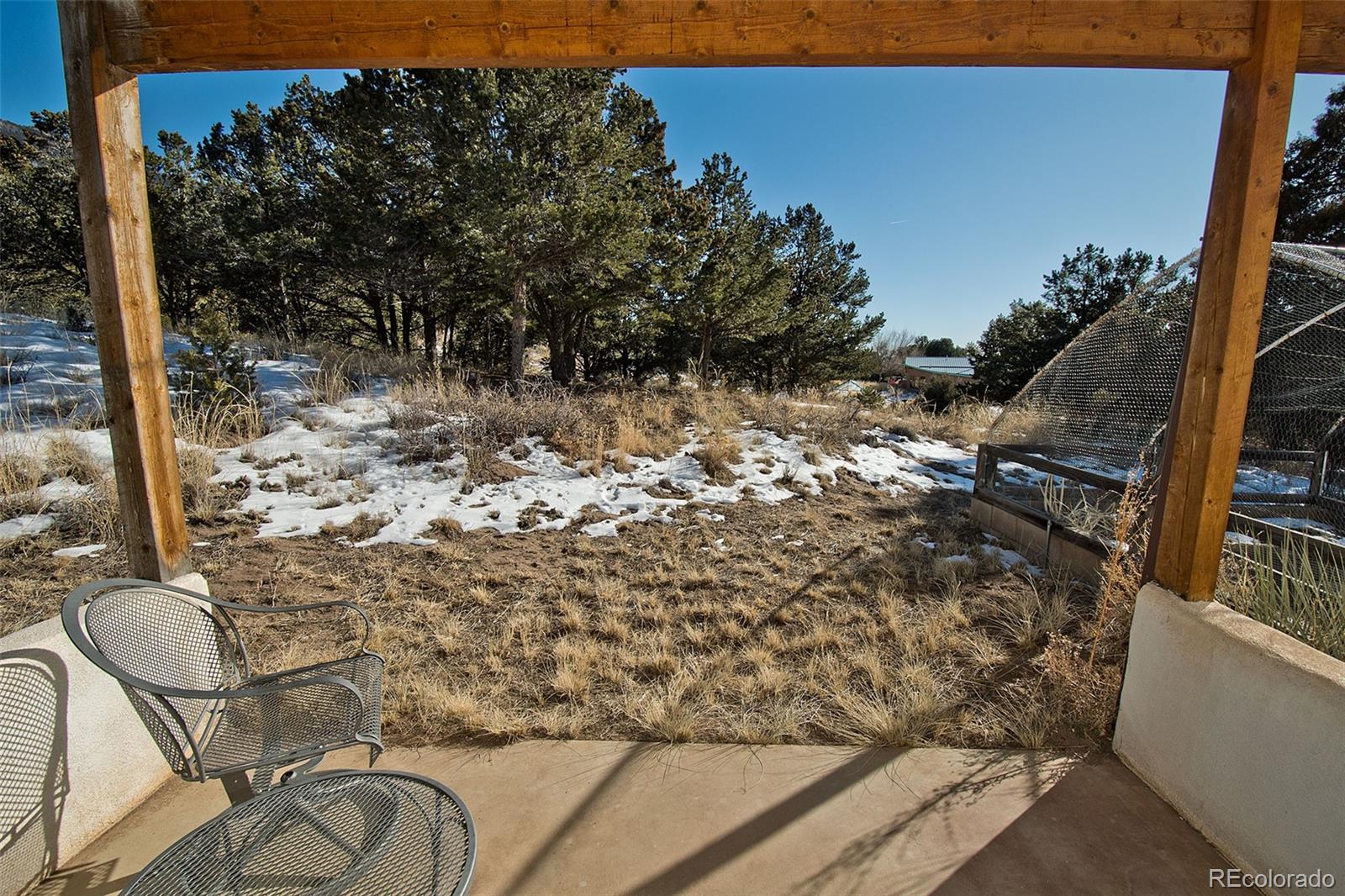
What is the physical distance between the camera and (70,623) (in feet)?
4.40

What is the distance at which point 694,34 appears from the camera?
1.83 m

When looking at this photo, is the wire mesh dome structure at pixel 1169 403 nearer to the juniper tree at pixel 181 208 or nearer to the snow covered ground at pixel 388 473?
the snow covered ground at pixel 388 473

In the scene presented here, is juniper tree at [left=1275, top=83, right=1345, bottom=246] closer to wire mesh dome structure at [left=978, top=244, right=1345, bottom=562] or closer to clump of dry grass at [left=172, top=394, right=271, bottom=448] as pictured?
wire mesh dome structure at [left=978, top=244, right=1345, bottom=562]

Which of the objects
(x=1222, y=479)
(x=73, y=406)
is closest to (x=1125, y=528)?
(x=1222, y=479)

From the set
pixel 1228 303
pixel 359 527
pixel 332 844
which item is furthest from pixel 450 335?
pixel 1228 303

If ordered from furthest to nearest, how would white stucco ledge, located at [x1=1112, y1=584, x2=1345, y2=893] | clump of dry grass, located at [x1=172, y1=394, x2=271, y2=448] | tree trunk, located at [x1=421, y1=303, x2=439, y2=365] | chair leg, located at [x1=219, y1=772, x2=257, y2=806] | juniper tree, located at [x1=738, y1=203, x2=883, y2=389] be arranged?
juniper tree, located at [x1=738, y1=203, x2=883, y2=389], tree trunk, located at [x1=421, y1=303, x2=439, y2=365], clump of dry grass, located at [x1=172, y1=394, x2=271, y2=448], chair leg, located at [x1=219, y1=772, x2=257, y2=806], white stucco ledge, located at [x1=1112, y1=584, x2=1345, y2=893]

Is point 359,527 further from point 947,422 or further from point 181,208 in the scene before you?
point 181,208

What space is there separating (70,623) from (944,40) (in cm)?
296

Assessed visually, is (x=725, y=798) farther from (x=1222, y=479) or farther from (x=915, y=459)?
(x=915, y=459)

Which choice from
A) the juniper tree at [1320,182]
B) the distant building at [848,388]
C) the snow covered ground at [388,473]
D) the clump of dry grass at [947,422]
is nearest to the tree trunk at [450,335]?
the snow covered ground at [388,473]

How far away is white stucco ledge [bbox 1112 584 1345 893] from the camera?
1.37 m

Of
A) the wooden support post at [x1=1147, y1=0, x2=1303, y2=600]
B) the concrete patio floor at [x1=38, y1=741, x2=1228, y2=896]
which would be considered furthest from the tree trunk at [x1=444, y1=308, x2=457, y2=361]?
the wooden support post at [x1=1147, y1=0, x2=1303, y2=600]

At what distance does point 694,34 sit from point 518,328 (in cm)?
697

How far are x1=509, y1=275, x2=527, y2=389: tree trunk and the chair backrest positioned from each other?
5.97 m
